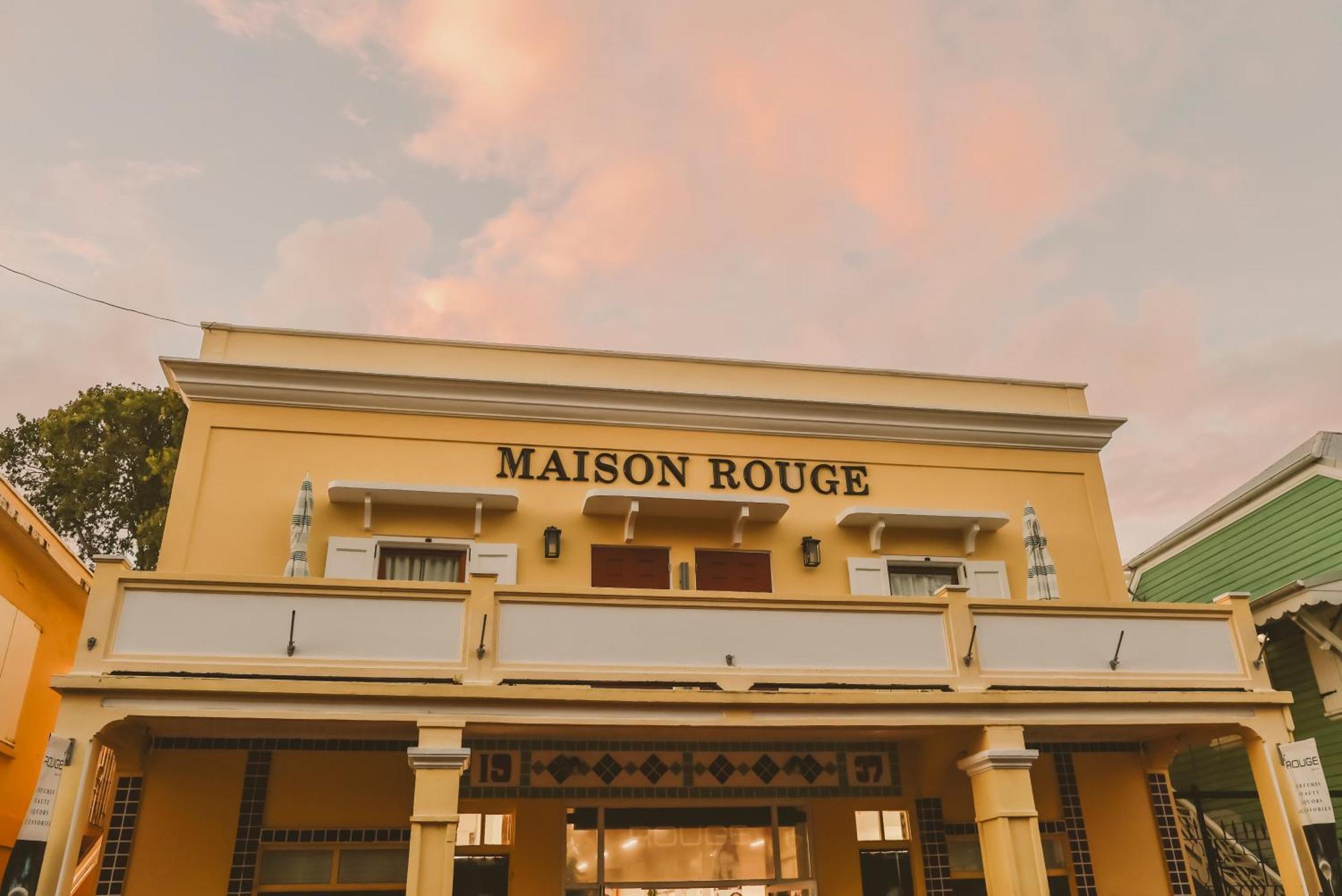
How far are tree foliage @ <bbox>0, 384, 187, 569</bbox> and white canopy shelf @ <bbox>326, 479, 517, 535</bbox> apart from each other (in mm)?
12145

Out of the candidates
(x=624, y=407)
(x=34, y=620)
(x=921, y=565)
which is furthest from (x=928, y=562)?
(x=34, y=620)

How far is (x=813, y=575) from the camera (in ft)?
40.9

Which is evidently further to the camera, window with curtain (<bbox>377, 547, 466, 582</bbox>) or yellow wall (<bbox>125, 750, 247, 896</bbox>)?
window with curtain (<bbox>377, 547, 466, 582</bbox>)

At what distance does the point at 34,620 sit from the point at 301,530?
16.8ft

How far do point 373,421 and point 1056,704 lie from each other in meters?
8.47

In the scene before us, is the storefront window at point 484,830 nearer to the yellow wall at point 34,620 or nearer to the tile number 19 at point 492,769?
the tile number 19 at point 492,769

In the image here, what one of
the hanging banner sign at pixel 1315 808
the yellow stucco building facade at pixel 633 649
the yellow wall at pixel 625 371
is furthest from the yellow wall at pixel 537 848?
the hanging banner sign at pixel 1315 808

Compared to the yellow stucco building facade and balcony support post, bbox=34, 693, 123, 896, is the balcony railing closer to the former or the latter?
the yellow stucco building facade

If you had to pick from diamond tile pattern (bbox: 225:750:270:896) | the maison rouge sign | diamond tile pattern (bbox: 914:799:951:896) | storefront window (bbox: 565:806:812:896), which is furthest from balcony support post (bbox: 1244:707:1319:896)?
diamond tile pattern (bbox: 225:750:270:896)

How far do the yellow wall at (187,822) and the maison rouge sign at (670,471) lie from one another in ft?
14.8

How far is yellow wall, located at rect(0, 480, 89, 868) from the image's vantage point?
11906mm

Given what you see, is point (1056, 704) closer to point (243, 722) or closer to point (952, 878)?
point (952, 878)

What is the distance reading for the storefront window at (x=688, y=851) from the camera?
1080 cm

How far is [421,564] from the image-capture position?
464 inches
